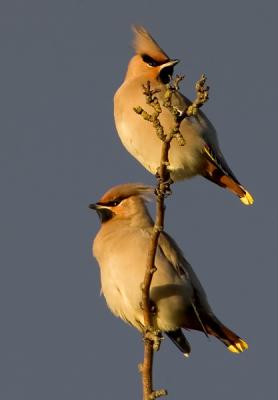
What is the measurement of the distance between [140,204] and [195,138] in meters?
1.15

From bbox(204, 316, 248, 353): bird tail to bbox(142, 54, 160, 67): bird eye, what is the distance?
2.76 meters

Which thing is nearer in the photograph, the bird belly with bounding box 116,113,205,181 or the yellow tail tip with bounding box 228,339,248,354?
the yellow tail tip with bounding box 228,339,248,354

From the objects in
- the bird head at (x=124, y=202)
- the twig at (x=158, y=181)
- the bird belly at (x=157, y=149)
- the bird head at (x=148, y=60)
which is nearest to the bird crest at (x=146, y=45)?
the bird head at (x=148, y=60)

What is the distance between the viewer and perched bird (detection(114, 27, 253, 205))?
25.2ft

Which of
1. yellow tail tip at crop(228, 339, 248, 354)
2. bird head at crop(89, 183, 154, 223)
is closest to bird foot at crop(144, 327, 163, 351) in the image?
yellow tail tip at crop(228, 339, 248, 354)

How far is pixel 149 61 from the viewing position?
831cm

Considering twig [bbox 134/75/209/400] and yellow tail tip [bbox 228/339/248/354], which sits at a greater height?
twig [bbox 134/75/209/400]

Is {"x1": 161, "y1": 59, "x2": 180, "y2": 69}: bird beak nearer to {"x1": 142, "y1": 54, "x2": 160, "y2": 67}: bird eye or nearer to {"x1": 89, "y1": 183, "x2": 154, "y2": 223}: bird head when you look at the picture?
{"x1": 142, "y1": 54, "x2": 160, "y2": 67}: bird eye

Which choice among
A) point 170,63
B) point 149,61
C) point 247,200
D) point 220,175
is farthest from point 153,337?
point 149,61

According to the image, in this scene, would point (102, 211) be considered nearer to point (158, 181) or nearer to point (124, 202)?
point (124, 202)

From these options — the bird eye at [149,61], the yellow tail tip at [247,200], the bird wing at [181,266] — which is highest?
the bird eye at [149,61]

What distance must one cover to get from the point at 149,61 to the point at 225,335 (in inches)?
116

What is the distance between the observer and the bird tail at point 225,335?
611 centimetres

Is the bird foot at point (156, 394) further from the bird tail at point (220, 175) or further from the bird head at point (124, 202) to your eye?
the bird tail at point (220, 175)
